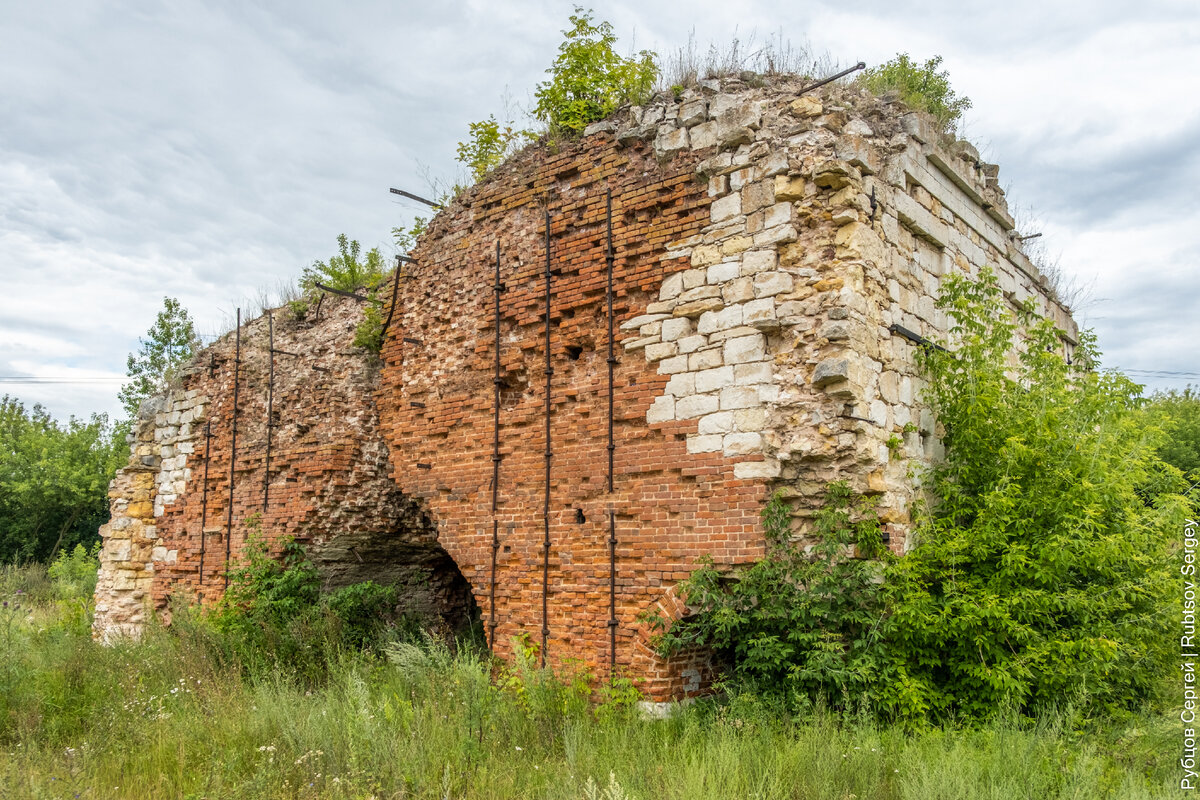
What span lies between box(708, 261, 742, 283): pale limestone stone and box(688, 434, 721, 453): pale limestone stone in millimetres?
1223

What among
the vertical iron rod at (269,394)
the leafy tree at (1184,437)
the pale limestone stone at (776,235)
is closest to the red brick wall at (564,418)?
the pale limestone stone at (776,235)

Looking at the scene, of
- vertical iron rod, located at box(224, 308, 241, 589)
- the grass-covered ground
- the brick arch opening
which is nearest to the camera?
the grass-covered ground

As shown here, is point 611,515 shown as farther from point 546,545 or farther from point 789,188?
point 789,188

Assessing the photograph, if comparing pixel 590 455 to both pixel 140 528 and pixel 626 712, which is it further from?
pixel 140 528

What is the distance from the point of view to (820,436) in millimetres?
5910

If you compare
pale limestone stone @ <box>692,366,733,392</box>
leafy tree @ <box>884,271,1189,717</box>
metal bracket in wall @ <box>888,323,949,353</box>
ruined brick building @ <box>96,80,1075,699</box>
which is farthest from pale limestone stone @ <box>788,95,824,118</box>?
pale limestone stone @ <box>692,366,733,392</box>

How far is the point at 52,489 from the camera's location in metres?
25.3

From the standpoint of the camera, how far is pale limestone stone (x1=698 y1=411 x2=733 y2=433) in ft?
20.3

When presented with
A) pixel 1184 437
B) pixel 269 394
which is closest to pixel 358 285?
pixel 269 394

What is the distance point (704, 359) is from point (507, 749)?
314cm

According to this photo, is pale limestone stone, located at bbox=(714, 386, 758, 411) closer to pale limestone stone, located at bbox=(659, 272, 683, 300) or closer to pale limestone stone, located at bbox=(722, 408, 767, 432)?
pale limestone stone, located at bbox=(722, 408, 767, 432)

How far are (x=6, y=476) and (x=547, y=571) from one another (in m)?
26.1

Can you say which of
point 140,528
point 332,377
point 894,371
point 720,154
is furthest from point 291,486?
point 894,371

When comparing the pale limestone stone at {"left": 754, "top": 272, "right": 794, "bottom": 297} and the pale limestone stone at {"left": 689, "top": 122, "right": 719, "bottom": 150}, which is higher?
the pale limestone stone at {"left": 689, "top": 122, "right": 719, "bottom": 150}
